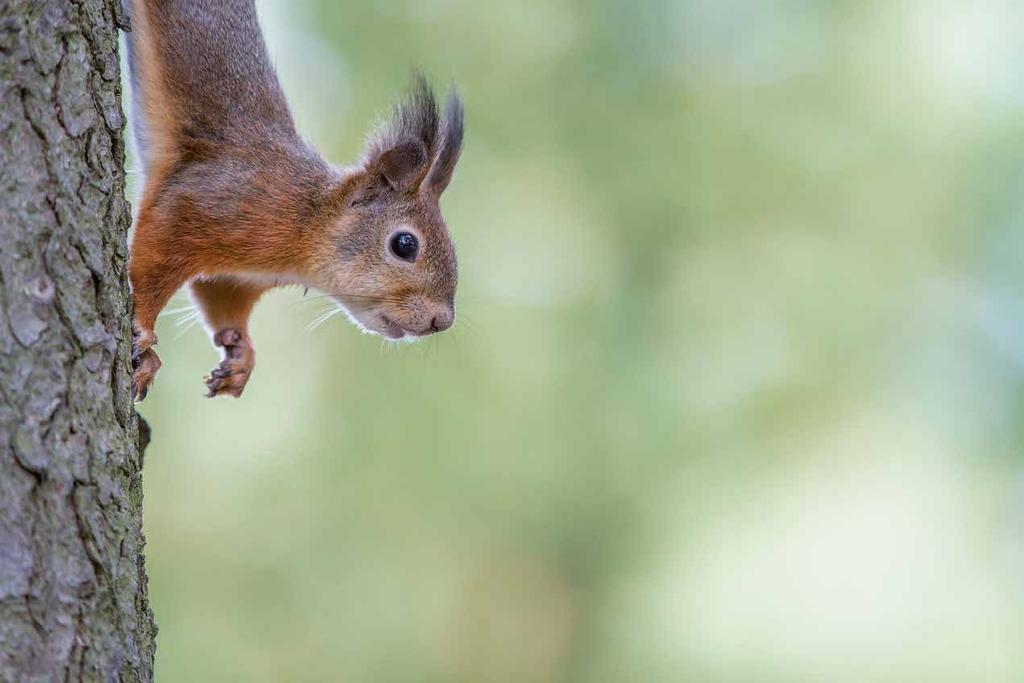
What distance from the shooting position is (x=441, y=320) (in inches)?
101

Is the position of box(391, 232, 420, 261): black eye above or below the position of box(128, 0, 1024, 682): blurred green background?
below

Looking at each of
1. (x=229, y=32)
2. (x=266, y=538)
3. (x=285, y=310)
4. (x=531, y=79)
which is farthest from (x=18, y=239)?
(x=531, y=79)

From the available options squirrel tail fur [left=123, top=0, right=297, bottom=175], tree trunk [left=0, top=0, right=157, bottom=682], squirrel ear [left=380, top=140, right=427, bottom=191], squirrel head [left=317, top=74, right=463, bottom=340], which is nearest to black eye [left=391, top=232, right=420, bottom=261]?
squirrel head [left=317, top=74, right=463, bottom=340]

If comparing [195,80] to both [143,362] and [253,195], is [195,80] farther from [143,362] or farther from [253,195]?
[143,362]

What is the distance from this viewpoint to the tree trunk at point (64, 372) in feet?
4.28

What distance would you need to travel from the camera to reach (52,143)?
4.71ft

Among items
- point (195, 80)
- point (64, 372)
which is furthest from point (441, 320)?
point (64, 372)

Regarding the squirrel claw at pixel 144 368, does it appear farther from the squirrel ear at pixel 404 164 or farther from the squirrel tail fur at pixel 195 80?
the squirrel ear at pixel 404 164

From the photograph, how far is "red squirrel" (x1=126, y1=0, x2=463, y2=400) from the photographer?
2371 mm

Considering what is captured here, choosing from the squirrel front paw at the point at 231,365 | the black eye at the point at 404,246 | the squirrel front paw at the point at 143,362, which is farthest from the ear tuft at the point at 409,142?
the squirrel front paw at the point at 143,362

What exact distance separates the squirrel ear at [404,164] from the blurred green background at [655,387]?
1698 mm

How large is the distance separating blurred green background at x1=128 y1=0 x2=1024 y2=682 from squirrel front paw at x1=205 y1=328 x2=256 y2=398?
1.73m

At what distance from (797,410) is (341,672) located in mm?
1983

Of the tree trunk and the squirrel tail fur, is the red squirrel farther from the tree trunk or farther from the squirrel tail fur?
the tree trunk
